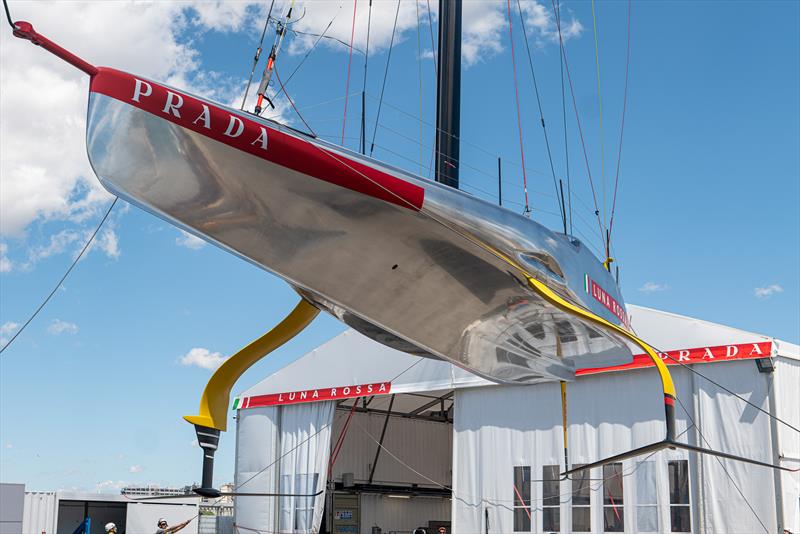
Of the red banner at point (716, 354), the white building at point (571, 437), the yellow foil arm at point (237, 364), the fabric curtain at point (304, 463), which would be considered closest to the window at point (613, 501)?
the white building at point (571, 437)

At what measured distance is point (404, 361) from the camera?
1669cm

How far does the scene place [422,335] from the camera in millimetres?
7125

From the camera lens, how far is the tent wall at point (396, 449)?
21.2 metres

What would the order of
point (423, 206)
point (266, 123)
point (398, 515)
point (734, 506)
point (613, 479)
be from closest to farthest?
point (266, 123) < point (423, 206) < point (734, 506) < point (613, 479) < point (398, 515)

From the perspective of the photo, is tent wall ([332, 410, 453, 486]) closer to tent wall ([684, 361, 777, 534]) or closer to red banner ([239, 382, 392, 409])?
red banner ([239, 382, 392, 409])

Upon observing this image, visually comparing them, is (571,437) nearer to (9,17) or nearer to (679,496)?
(679,496)

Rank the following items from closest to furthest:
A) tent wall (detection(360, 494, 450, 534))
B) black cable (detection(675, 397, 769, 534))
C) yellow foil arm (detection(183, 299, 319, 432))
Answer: yellow foil arm (detection(183, 299, 319, 432)), black cable (detection(675, 397, 769, 534)), tent wall (detection(360, 494, 450, 534))

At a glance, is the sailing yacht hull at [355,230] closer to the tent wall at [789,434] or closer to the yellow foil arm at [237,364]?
the yellow foil arm at [237,364]

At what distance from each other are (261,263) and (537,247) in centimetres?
214

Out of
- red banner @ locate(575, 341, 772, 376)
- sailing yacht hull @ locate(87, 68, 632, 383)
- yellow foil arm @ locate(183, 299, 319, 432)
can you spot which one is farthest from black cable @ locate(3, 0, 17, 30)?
red banner @ locate(575, 341, 772, 376)

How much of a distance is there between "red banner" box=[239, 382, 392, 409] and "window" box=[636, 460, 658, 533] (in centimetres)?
519

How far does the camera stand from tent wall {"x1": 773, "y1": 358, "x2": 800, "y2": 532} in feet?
38.5

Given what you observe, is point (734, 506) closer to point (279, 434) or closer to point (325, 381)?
point (325, 381)

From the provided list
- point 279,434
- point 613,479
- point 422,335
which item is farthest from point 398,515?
point 422,335
